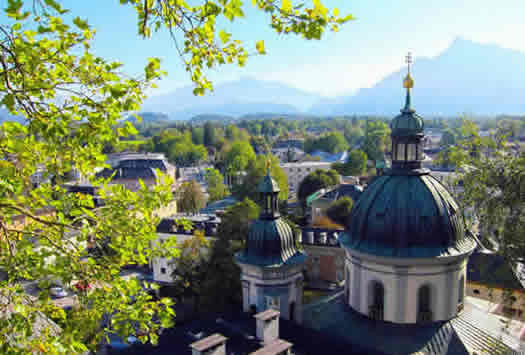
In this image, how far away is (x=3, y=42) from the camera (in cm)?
597

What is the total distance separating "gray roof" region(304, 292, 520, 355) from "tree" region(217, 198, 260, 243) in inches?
407

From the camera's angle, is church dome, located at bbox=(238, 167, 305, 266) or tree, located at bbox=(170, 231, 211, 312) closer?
church dome, located at bbox=(238, 167, 305, 266)

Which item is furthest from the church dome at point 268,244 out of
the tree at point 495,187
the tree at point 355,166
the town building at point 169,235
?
the tree at point 355,166

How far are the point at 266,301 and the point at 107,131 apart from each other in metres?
16.1

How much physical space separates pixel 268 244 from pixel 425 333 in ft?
27.0

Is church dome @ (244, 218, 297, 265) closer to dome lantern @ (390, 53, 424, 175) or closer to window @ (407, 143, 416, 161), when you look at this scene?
dome lantern @ (390, 53, 424, 175)

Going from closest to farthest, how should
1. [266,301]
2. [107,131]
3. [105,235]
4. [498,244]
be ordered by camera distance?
[107,131] → [105,235] → [498,244] → [266,301]

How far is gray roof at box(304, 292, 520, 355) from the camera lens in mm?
18938

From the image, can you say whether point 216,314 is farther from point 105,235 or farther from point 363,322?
point 105,235

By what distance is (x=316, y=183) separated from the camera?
A: 67812 mm

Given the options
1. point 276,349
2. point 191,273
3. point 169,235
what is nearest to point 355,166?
point 169,235

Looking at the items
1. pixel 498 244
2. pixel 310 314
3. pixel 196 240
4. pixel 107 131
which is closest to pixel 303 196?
pixel 196 240

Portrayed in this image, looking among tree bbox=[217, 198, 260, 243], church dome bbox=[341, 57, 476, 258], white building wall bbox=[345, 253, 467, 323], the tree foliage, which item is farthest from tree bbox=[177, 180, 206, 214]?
the tree foliage

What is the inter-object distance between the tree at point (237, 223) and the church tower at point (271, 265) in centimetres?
780
